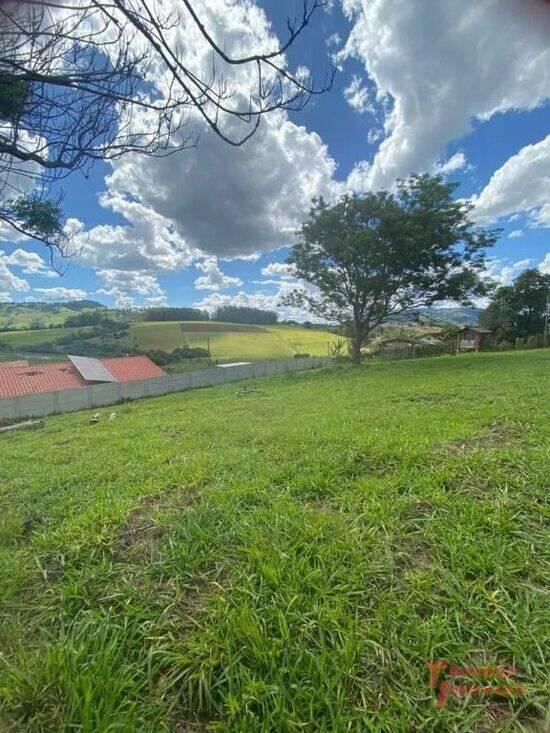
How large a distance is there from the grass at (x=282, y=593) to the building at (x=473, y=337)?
36.8m

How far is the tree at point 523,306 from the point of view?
105 feet

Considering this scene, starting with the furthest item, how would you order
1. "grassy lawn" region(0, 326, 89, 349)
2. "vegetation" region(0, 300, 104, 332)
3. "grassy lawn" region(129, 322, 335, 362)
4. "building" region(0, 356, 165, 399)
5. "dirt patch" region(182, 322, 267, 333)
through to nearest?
"vegetation" region(0, 300, 104, 332)
"dirt patch" region(182, 322, 267, 333)
"grassy lawn" region(0, 326, 89, 349)
"grassy lawn" region(129, 322, 335, 362)
"building" region(0, 356, 165, 399)

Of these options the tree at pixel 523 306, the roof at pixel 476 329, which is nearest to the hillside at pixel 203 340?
the roof at pixel 476 329

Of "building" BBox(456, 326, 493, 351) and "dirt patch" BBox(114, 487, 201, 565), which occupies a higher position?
"building" BBox(456, 326, 493, 351)

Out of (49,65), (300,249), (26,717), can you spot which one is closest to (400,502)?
(26,717)

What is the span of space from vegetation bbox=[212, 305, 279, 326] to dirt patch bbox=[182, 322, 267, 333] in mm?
2904

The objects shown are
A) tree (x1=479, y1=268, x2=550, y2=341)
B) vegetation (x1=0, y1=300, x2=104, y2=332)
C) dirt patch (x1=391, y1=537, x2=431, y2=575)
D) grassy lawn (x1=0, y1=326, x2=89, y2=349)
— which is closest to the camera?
dirt patch (x1=391, y1=537, x2=431, y2=575)

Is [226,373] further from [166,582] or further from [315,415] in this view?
[166,582]

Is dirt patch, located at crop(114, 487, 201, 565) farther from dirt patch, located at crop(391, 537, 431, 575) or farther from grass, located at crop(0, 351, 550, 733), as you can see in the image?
dirt patch, located at crop(391, 537, 431, 575)

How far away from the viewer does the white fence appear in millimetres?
13383

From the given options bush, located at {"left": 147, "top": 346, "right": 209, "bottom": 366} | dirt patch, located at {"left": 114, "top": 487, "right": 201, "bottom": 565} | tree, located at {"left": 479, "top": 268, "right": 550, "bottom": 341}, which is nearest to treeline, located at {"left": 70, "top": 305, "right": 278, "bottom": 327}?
bush, located at {"left": 147, "top": 346, "right": 209, "bottom": 366}

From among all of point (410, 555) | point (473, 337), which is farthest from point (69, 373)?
point (473, 337)

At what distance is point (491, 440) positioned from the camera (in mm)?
2949

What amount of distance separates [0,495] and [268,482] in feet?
8.36
